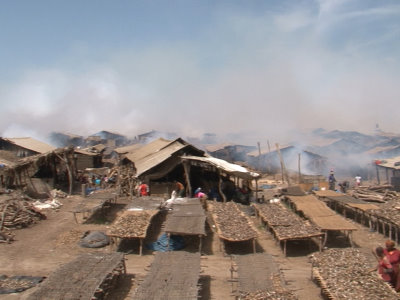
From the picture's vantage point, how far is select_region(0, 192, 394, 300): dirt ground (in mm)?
10336

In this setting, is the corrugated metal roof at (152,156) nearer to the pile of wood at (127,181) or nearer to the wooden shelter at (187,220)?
the pile of wood at (127,181)

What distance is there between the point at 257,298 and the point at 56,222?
1198 centimetres

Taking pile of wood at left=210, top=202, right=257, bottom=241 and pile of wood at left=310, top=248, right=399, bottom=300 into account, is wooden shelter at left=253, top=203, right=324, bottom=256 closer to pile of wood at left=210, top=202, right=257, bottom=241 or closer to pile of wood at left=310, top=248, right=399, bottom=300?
pile of wood at left=210, top=202, right=257, bottom=241

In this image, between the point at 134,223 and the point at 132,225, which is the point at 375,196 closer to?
the point at 134,223

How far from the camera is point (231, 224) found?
13992 mm

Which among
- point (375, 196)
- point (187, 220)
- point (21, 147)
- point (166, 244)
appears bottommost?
point (166, 244)

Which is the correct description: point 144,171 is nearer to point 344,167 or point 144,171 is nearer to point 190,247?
point 190,247

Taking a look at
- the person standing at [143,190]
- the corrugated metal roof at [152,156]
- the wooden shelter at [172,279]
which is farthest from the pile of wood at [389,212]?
the person standing at [143,190]

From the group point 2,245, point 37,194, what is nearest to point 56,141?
point 37,194

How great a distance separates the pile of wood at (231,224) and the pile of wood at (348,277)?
277cm

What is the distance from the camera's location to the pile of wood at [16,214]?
15691 millimetres

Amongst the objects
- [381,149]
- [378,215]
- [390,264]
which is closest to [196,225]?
[390,264]

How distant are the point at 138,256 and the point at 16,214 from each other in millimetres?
6893

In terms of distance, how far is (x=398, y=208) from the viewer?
15.9 m
